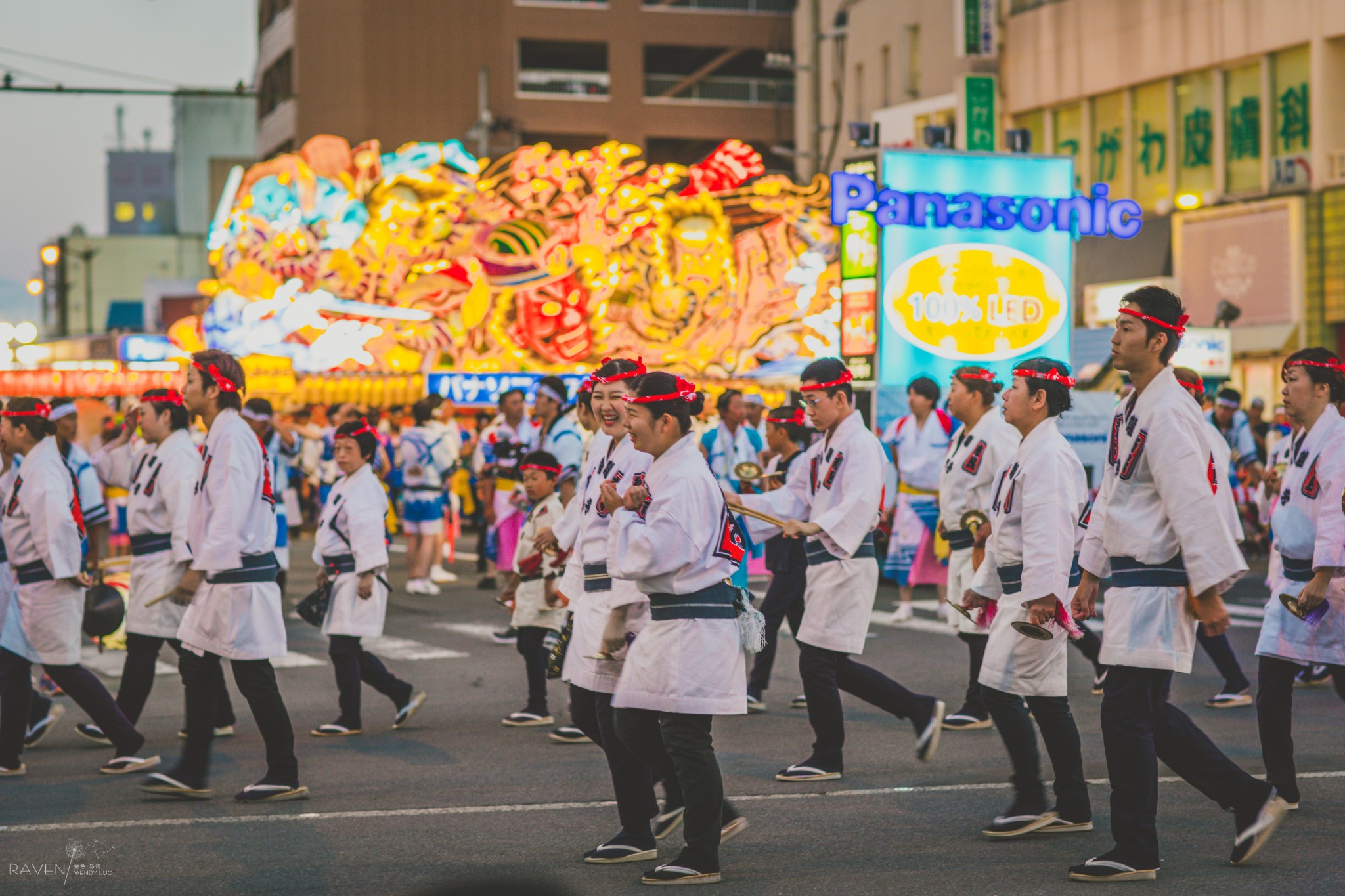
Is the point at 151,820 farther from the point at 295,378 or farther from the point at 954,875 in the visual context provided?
the point at 295,378

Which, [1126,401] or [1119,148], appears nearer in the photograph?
[1126,401]

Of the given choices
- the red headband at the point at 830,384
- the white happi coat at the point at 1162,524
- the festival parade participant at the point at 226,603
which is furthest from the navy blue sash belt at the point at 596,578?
the white happi coat at the point at 1162,524

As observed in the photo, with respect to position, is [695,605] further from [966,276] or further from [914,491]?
[966,276]

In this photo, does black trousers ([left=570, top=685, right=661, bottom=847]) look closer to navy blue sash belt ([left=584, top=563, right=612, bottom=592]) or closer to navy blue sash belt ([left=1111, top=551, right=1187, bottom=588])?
navy blue sash belt ([left=584, top=563, right=612, bottom=592])

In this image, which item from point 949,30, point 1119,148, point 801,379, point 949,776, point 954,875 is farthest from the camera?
point 949,30

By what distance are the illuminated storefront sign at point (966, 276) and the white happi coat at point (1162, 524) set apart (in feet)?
37.2

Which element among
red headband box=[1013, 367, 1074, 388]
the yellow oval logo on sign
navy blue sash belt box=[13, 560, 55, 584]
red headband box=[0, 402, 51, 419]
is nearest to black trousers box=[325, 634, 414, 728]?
navy blue sash belt box=[13, 560, 55, 584]

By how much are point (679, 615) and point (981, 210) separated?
12.9 m

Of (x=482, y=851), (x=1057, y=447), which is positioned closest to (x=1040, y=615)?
(x=1057, y=447)

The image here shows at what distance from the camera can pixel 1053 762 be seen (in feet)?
21.2

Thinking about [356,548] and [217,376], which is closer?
[217,376]

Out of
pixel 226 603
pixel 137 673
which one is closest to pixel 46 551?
pixel 137 673

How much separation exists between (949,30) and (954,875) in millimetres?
34838

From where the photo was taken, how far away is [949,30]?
38.3 meters
